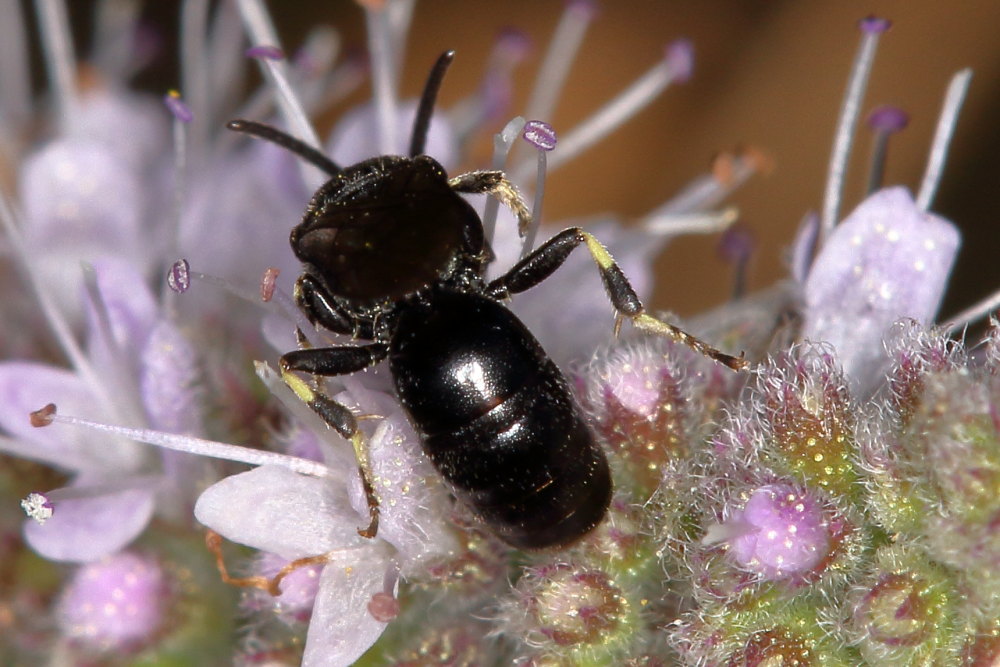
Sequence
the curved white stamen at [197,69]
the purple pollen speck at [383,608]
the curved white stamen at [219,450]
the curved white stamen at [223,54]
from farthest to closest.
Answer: the curved white stamen at [223,54]
the curved white stamen at [197,69]
the curved white stamen at [219,450]
the purple pollen speck at [383,608]

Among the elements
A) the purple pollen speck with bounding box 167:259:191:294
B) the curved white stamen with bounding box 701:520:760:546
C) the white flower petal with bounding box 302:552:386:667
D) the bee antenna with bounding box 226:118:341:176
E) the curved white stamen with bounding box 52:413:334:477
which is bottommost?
the white flower petal with bounding box 302:552:386:667

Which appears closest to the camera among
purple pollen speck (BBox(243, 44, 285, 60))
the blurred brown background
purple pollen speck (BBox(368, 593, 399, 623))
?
purple pollen speck (BBox(368, 593, 399, 623))

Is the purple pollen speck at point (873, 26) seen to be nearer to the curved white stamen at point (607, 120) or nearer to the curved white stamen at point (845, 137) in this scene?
the curved white stamen at point (845, 137)

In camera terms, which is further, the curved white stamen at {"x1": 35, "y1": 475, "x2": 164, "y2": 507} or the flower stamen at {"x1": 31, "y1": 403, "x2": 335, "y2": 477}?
the curved white stamen at {"x1": 35, "y1": 475, "x2": 164, "y2": 507}

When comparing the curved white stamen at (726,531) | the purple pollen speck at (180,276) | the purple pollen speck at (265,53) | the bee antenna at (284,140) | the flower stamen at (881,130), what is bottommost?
the curved white stamen at (726,531)

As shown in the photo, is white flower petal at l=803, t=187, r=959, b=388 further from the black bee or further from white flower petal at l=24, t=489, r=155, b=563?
white flower petal at l=24, t=489, r=155, b=563

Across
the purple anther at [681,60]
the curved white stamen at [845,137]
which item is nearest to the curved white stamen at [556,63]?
the purple anther at [681,60]

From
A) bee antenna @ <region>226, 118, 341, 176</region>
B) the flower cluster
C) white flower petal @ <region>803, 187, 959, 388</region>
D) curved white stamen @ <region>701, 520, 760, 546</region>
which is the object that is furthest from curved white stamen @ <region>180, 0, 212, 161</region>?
curved white stamen @ <region>701, 520, 760, 546</region>

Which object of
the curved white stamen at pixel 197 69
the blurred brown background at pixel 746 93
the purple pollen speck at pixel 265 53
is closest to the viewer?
the purple pollen speck at pixel 265 53
